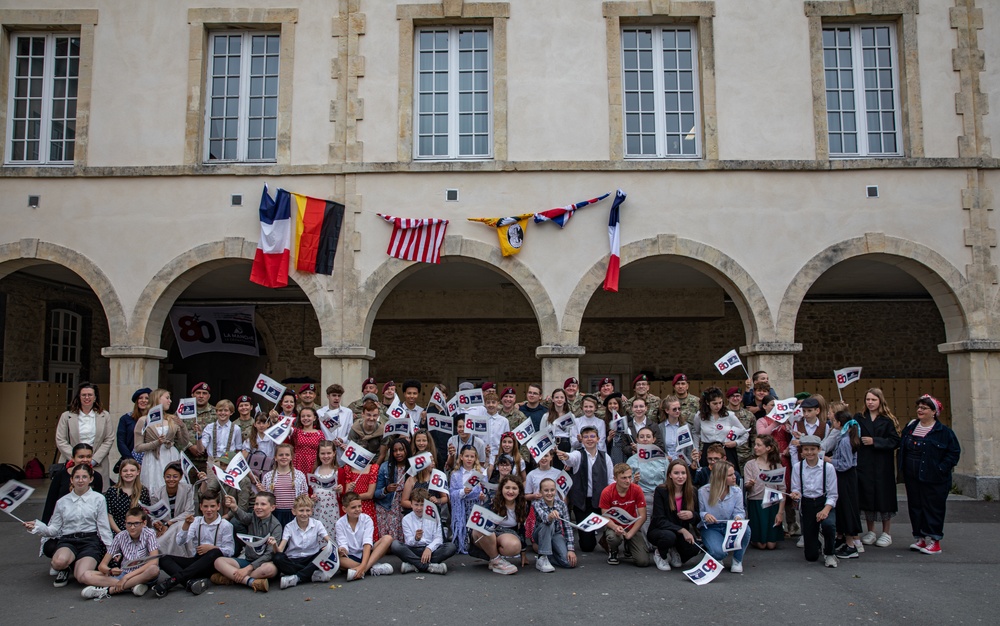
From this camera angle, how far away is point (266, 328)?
16750mm

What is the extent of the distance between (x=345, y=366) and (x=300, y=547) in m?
4.73

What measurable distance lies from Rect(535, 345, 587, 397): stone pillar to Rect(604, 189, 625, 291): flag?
106 cm

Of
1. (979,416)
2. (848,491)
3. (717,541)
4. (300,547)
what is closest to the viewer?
(300,547)

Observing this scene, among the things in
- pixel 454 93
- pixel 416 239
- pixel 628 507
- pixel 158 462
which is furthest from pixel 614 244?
pixel 158 462

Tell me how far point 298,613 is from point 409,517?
162 centimetres

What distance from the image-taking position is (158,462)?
8156 mm

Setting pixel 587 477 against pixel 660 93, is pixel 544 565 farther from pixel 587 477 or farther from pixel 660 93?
pixel 660 93

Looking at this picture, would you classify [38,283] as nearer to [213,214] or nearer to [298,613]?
[213,214]

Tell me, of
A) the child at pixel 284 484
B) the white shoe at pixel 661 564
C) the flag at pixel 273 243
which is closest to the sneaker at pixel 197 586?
the child at pixel 284 484

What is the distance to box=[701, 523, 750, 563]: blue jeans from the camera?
711cm

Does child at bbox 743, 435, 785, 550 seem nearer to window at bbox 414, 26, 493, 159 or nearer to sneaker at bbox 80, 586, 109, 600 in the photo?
sneaker at bbox 80, 586, 109, 600

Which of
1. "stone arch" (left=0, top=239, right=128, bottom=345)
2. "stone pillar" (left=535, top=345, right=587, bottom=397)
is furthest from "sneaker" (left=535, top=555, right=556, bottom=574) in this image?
"stone arch" (left=0, top=239, right=128, bottom=345)

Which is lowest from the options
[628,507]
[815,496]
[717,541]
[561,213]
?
[717,541]

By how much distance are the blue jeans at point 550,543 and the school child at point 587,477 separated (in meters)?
0.66
